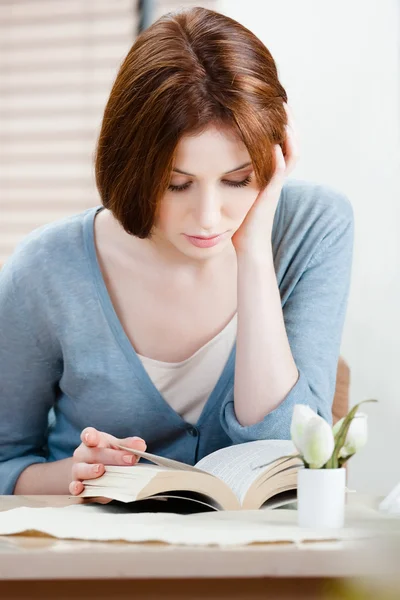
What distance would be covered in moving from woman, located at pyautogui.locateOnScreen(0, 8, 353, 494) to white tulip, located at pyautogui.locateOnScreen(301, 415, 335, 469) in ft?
1.63

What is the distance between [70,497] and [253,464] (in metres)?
0.23

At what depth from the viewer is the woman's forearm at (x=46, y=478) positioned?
120 cm

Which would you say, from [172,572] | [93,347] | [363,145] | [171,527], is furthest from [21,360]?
[363,145]

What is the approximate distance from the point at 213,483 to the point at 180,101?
0.53 metres

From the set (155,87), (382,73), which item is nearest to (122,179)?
(155,87)

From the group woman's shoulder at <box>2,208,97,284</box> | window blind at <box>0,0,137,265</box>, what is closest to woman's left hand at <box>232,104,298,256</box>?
woman's shoulder at <box>2,208,97,284</box>

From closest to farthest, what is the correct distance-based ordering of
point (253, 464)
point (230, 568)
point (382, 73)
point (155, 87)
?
point (230, 568)
point (253, 464)
point (155, 87)
point (382, 73)

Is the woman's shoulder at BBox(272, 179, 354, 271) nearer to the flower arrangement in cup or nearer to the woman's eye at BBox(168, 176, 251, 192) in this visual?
the woman's eye at BBox(168, 176, 251, 192)

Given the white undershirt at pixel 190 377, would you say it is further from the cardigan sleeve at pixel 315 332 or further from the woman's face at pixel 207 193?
the woman's face at pixel 207 193

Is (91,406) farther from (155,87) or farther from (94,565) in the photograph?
(94,565)

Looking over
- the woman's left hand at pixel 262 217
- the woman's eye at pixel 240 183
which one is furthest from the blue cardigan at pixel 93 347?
the woman's eye at pixel 240 183

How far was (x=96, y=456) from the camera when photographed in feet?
3.05

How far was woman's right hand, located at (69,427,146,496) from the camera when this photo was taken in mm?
885

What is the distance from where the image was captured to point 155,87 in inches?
42.6
